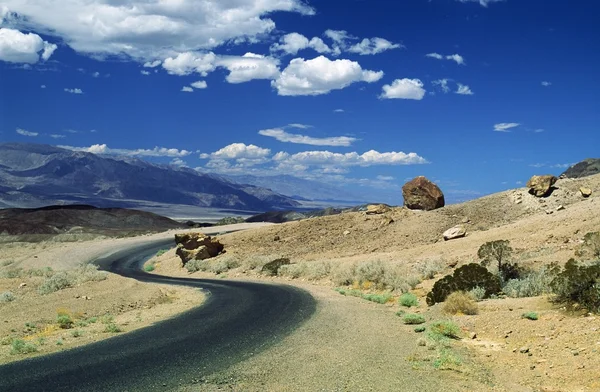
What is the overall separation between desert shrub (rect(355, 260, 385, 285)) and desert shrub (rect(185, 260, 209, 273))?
20843 millimetres

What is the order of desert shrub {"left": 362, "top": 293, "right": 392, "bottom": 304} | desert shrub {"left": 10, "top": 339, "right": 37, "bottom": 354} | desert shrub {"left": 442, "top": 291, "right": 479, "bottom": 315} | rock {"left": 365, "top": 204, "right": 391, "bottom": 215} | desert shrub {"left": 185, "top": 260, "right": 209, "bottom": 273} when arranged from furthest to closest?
rock {"left": 365, "top": 204, "right": 391, "bottom": 215} → desert shrub {"left": 185, "top": 260, "right": 209, "bottom": 273} → desert shrub {"left": 362, "top": 293, "right": 392, "bottom": 304} → desert shrub {"left": 442, "top": 291, "right": 479, "bottom": 315} → desert shrub {"left": 10, "top": 339, "right": 37, "bottom": 354}

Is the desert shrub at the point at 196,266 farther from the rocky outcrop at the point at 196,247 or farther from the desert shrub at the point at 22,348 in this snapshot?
the desert shrub at the point at 22,348

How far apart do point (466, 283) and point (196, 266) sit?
3162cm

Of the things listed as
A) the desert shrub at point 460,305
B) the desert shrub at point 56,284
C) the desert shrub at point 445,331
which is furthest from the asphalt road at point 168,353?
the desert shrub at point 56,284

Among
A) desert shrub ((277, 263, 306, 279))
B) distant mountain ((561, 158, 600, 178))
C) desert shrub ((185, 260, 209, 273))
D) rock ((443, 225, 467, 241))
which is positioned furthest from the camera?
distant mountain ((561, 158, 600, 178))

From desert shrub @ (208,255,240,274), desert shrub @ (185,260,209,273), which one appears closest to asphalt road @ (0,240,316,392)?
desert shrub @ (208,255,240,274)

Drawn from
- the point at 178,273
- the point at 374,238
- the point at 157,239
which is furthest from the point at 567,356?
the point at 157,239

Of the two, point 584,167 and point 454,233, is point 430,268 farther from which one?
point 584,167

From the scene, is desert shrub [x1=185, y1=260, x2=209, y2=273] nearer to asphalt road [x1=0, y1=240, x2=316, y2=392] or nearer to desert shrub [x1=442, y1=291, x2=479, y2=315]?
asphalt road [x1=0, y1=240, x2=316, y2=392]

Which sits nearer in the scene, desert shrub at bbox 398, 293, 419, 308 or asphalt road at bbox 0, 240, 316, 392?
asphalt road at bbox 0, 240, 316, 392

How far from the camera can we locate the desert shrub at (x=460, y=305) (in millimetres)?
16719

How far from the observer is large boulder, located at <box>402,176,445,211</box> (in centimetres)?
4803

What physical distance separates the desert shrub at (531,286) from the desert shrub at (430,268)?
5945mm

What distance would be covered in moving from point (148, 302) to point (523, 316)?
1602 cm
